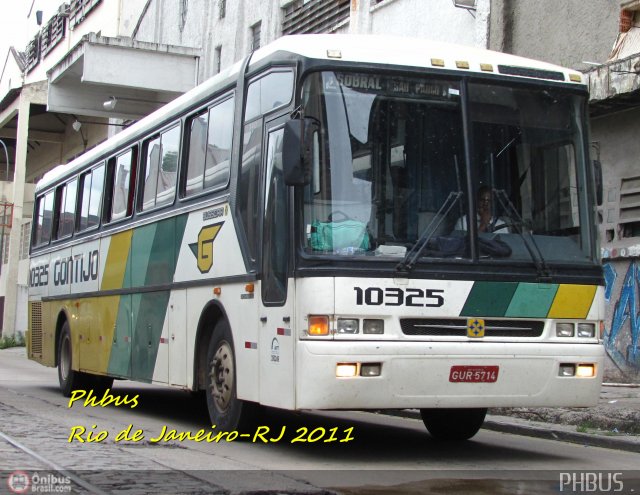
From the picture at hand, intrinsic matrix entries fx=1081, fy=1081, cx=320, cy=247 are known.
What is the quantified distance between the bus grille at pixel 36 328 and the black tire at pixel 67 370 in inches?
55.9

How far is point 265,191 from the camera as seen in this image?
890cm

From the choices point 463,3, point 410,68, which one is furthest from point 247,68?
point 463,3

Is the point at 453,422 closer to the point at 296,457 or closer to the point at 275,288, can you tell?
the point at 296,457

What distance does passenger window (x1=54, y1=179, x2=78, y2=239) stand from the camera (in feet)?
53.0

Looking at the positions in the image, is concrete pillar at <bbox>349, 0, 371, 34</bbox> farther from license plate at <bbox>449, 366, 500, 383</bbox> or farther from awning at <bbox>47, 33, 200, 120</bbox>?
license plate at <bbox>449, 366, 500, 383</bbox>

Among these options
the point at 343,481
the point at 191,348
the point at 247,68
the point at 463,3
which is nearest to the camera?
the point at 343,481

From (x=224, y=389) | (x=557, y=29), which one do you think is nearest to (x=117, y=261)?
(x=224, y=389)

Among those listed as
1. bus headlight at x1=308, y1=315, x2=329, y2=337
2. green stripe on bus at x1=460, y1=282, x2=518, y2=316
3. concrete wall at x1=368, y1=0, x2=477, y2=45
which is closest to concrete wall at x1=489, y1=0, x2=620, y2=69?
concrete wall at x1=368, y1=0, x2=477, y2=45

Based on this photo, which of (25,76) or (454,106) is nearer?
(454,106)

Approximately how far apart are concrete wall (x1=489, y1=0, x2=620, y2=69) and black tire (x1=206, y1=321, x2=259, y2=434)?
8.28 m

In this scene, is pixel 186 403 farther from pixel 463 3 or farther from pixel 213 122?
pixel 463 3

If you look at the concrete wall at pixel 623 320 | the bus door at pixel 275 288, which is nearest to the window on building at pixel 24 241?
the concrete wall at pixel 623 320

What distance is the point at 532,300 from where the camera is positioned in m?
8.59

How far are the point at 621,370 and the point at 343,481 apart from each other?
8.76m
